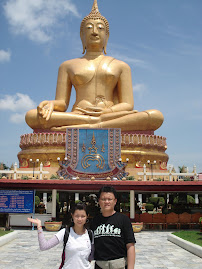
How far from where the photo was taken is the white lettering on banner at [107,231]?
2.78 m

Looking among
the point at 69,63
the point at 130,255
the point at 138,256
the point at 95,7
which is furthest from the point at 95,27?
the point at 130,255

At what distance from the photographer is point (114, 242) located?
2777 millimetres

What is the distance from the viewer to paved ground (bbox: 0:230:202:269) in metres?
6.00

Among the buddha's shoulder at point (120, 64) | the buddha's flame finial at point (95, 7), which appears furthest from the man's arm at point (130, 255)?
the buddha's flame finial at point (95, 7)

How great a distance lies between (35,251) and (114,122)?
9.87 meters

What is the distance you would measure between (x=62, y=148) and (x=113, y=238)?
13.5 metres

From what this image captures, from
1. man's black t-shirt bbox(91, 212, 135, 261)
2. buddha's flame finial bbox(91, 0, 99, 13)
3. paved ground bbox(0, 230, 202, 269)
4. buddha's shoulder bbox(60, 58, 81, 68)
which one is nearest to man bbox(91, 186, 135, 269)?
man's black t-shirt bbox(91, 212, 135, 261)

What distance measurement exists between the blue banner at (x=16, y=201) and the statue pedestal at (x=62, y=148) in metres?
4.33

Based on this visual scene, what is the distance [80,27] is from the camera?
20.0 m

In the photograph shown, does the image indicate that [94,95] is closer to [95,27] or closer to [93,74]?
[93,74]

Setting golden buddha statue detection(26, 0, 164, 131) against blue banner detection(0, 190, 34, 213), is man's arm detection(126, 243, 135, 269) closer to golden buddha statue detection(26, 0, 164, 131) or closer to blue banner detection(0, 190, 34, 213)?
blue banner detection(0, 190, 34, 213)

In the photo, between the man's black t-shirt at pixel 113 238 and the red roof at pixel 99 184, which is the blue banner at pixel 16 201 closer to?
the red roof at pixel 99 184

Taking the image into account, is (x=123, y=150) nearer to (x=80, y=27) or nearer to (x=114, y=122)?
(x=114, y=122)

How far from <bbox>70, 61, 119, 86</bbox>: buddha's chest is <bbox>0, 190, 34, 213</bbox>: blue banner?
→ 9216 millimetres
